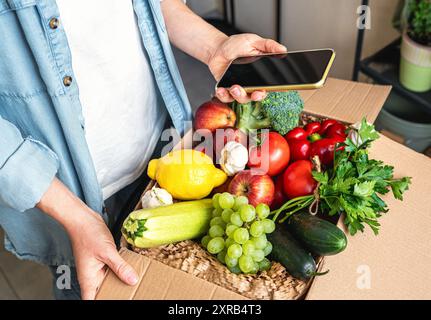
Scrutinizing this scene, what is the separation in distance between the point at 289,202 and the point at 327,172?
0.10 m

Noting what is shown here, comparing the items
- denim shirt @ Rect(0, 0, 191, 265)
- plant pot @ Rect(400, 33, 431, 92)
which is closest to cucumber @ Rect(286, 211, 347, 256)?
denim shirt @ Rect(0, 0, 191, 265)

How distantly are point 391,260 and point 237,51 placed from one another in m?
0.49

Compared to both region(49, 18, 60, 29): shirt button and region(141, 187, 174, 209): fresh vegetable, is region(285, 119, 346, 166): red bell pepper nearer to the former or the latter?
region(141, 187, 174, 209): fresh vegetable

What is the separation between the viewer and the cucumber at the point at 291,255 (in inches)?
26.0

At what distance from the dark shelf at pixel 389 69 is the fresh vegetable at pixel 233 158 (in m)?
0.83

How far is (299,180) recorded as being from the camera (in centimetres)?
78

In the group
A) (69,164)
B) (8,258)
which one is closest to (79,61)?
(69,164)

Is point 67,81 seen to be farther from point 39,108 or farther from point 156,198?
point 156,198

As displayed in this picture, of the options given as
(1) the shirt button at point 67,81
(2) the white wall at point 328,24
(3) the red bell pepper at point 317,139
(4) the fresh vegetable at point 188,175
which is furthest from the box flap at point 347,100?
(2) the white wall at point 328,24

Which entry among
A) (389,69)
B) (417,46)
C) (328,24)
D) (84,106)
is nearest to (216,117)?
A: (84,106)

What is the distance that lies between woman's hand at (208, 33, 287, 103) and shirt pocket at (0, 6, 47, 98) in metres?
0.32

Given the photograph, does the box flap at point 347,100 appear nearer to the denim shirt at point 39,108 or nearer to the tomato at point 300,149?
the tomato at point 300,149

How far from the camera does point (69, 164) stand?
800 millimetres
